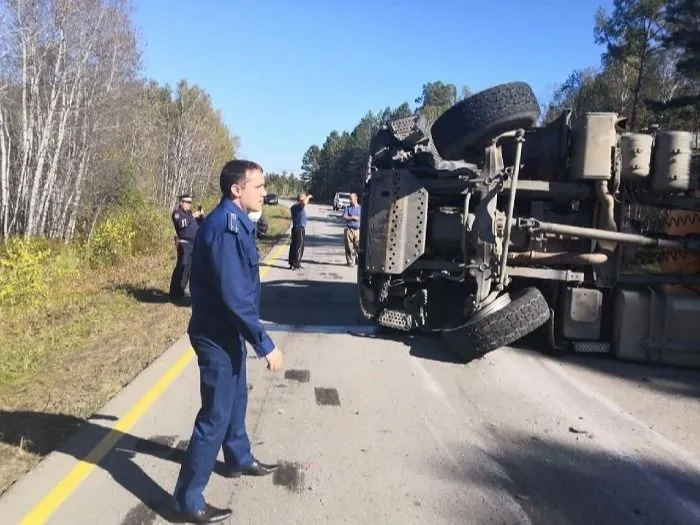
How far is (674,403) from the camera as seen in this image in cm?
598

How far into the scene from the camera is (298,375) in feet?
21.2

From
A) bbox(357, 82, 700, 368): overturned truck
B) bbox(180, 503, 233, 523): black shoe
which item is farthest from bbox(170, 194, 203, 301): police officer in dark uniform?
bbox(180, 503, 233, 523): black shoe

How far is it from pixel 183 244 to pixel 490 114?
5.48 metres

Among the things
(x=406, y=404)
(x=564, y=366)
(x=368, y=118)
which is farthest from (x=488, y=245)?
(x=368, y=118)

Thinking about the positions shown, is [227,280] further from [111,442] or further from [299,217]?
[299,217]

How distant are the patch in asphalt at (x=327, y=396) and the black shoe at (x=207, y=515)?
2104 millimetres

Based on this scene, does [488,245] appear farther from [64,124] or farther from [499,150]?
[64,124]

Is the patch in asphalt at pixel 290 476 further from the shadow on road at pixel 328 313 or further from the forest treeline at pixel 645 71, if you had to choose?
the forest treeline at pixel 645 71

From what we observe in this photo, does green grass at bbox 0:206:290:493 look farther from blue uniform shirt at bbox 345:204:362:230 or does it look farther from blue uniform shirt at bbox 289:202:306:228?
blue uniform shirt at bbox 345:204:362:230

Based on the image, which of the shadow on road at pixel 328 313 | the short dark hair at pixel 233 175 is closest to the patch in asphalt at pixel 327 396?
the shadow on road at pixel 328 313

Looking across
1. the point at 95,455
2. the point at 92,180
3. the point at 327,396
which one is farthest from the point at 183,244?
the point at 92,180

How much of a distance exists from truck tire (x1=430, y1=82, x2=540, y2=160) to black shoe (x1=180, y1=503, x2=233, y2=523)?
5.19 meters

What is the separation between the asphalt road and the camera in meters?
3.77

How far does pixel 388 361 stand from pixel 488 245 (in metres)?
1.66
